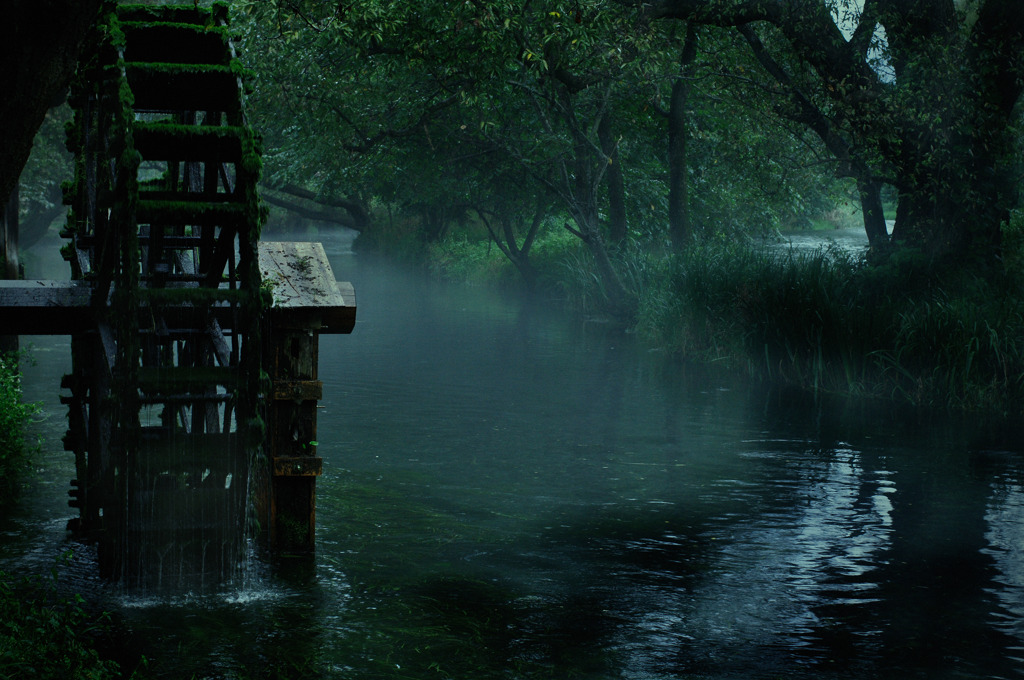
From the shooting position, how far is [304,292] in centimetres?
763

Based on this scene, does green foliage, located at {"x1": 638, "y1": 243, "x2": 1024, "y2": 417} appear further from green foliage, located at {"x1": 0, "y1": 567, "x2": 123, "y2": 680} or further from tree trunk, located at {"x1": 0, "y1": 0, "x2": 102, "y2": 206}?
tree trunk, located at {"x1": 0, "y1": 0, "x2": 102, "y2": 206}

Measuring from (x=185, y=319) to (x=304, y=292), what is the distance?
146 cm

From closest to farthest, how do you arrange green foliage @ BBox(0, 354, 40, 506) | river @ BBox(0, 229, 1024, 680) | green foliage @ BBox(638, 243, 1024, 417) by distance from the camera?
river @ BBox(0, 229, 1024, 680) < green foliage @ BBox(0, 354, 40, 506) < green foliage @ BBox(638, 243, 1024, 417)

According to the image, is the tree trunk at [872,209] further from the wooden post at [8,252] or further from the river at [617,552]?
the wooden post at [8,252]

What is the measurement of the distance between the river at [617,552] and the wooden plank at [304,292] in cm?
175

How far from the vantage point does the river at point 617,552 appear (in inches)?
257

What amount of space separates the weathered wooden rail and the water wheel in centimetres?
1

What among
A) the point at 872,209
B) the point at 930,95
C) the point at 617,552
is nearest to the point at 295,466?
the point at 617,552

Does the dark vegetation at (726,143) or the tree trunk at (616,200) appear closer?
the dark vegetation at (726,143)

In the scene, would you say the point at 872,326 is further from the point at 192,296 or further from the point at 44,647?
the point at 44,647

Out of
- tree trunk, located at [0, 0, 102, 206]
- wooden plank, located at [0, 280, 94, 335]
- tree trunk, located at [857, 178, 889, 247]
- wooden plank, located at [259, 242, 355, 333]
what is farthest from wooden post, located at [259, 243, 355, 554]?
tree trunk, located at [857, 178, 889, 247]

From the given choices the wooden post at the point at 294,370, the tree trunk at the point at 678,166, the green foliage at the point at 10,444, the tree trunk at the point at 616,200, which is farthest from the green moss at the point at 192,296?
the tree trunk at the point at 616,200

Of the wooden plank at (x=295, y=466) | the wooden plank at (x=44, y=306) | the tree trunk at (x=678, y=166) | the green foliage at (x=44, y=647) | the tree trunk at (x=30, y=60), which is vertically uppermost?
the tree trunk at (x=678, y=166)

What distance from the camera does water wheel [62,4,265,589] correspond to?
23.2 ft
